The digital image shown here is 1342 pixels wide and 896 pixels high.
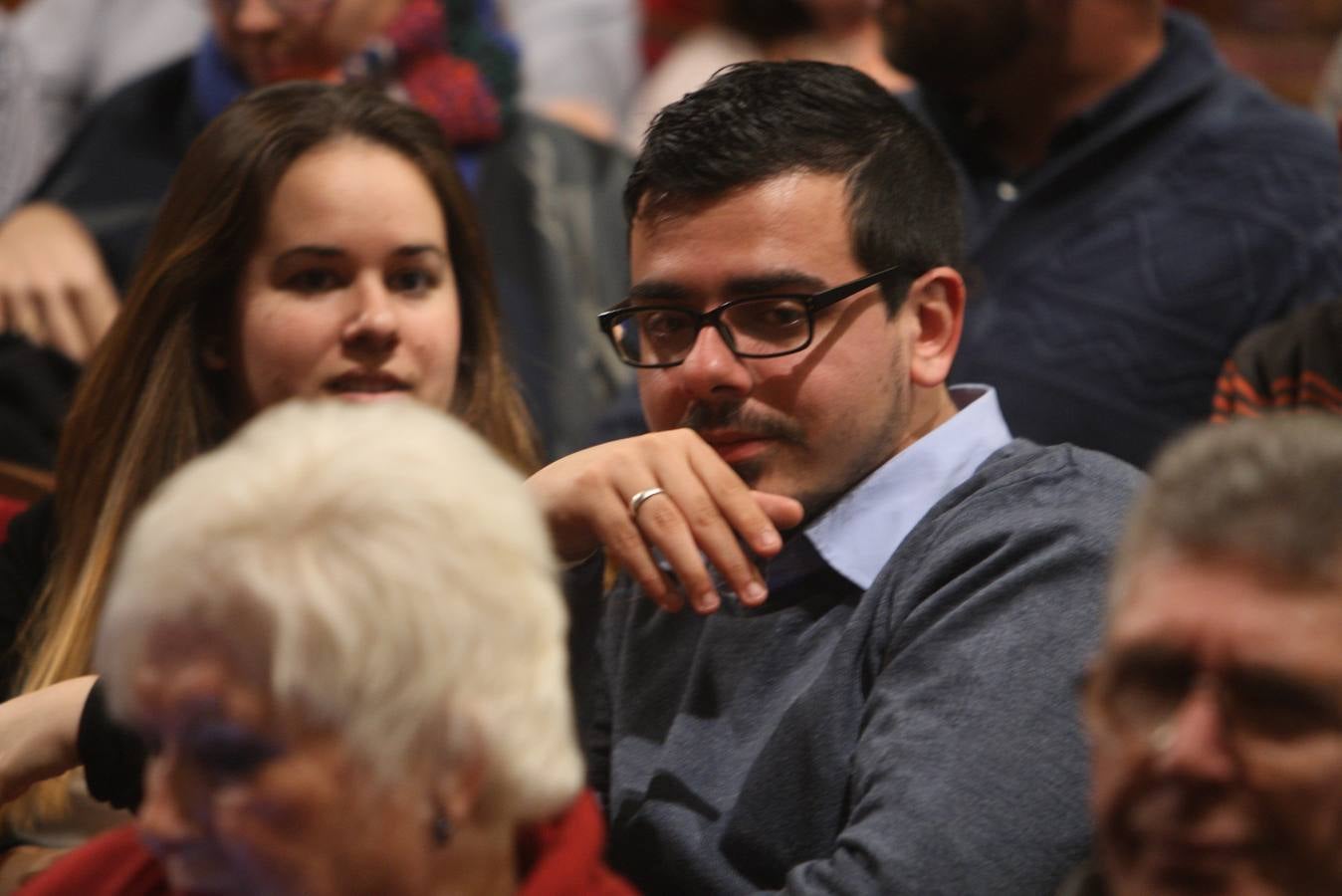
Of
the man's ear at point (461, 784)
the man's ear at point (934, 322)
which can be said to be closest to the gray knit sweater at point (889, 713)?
the man's ear at point (934, 322)

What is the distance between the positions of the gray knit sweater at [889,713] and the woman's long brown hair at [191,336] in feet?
1.66

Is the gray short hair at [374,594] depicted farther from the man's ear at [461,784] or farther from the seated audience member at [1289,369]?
the seated audience member at [1289,369]

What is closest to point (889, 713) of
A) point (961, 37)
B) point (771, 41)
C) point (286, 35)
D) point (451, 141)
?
point (961, 37)

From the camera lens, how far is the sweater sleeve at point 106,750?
4.56 feet

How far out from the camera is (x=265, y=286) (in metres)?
1.86

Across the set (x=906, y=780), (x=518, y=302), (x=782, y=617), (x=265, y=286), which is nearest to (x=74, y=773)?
(x=265, y=286)

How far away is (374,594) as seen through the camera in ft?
3.08

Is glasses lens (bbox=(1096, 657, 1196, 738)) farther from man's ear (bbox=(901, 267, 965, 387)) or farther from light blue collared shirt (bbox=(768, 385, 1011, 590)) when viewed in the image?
man's ear (bbox=(901, 267, 965, 387))

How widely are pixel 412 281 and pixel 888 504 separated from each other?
25.5 inches

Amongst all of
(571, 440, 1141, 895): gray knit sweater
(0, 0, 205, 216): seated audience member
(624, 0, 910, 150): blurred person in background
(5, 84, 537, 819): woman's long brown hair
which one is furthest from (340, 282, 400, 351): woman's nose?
(0, 0, 205, 216): seated audience member

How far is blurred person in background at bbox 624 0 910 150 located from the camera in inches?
118

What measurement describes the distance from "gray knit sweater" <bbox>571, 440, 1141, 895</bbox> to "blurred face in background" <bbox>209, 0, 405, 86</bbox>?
4.55ft

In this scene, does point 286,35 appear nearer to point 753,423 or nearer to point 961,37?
point 961,37

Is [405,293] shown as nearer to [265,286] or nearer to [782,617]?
[265,286]
